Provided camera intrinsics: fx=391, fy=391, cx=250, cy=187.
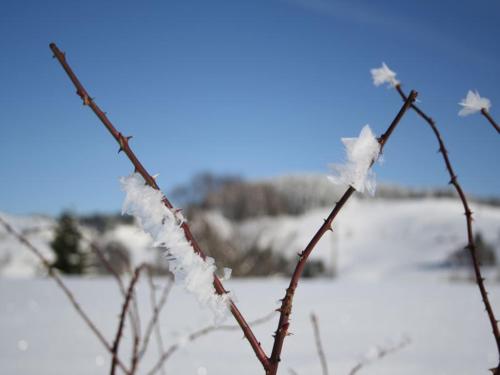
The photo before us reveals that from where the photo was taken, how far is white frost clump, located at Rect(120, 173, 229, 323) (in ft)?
1.08

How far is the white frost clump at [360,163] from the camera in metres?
0.33

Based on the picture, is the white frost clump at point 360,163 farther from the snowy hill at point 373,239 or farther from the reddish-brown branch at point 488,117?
the snowy hill at point 373,239

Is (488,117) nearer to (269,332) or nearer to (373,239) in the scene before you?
(269,332)

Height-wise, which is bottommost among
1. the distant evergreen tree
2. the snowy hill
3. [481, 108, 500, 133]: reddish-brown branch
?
[481, 108, 500, 133]: reddish-brown branch

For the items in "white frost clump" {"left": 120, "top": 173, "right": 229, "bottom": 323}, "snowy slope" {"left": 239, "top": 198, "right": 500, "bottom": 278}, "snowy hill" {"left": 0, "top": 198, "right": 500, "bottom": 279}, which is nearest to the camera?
"white frost clump" {"left": 120, "top": 173, "right": 229, "bottom": 323}

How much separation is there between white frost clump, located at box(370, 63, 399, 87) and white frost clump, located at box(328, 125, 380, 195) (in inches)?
8.7

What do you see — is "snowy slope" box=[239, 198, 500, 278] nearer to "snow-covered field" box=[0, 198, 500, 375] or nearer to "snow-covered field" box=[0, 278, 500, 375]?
"snow-covered field" box=[0, 198, 500, 375]

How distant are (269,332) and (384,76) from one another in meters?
1.15

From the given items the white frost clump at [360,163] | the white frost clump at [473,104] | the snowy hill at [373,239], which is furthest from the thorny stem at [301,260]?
the snowy hill at [373,239]

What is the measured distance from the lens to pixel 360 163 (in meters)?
0.34

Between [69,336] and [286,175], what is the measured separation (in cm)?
5304

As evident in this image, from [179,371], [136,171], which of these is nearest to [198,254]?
[136,171]

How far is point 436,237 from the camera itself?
1044 inches

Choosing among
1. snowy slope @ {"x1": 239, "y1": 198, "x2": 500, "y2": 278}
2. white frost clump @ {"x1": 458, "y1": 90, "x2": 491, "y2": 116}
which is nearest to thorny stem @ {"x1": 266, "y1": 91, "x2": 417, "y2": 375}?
A: white frost clump @ {"x1": 458, "y1": 90, "x2": 491, "y2": 116}
